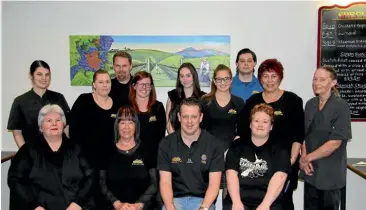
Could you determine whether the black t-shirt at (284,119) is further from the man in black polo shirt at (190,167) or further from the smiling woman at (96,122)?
the smiling woman at (96,122)

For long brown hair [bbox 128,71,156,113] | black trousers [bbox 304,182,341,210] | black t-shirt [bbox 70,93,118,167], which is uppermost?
long brown hair [bbox 128,71,156,113]

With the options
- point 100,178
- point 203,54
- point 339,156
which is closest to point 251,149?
point 339,156

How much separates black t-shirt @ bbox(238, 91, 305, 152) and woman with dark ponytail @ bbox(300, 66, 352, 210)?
0.12 meters

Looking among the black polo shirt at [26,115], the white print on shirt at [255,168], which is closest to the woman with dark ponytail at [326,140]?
the white print on shirt at [255,168]

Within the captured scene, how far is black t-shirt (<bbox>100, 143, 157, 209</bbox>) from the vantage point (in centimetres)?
307

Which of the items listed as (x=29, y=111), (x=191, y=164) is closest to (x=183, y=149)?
(x=191, y=164)

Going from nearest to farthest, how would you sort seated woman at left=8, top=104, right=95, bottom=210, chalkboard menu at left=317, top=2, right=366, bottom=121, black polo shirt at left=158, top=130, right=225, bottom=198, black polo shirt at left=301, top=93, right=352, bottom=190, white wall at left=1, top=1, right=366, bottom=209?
1. seated woman at left=8, top=104, right=95, bottom=210
2. black polo shirt at left=158, top=130, right=225, bottom=198
3. black polo shirt at left=301, top=93, right=352, bottom=190
4. chalkboard menu at left=317, top=2, right=366, bottom=121
5. white wall at left=1, top=1, right=366, bottom=209

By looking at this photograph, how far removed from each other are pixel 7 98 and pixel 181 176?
2.66 m

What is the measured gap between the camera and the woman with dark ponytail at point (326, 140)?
3.19m

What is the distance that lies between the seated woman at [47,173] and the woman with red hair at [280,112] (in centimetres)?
132

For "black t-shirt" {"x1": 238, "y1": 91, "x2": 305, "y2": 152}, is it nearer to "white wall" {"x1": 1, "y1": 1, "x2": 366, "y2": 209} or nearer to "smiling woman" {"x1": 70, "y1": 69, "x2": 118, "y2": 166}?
"smiling woman" {"x1": 70, "y1": 69, "x2": 118, "y2": 166}

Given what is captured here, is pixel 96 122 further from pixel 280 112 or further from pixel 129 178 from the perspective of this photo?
pixel 280 112

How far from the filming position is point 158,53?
176 inches

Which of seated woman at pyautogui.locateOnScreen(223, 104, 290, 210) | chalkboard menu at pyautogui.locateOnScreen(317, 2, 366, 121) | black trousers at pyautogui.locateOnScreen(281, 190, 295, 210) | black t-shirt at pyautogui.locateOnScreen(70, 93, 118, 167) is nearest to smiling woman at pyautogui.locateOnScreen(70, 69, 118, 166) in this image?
black t-shirt at pyautogui.locateOnScreen(70, 93, 118, 167)
